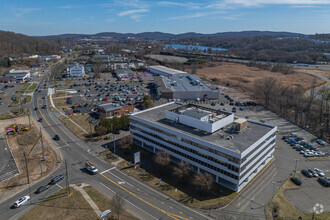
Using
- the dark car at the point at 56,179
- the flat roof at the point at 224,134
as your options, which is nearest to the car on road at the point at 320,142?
the flat roof at the point at 224,134

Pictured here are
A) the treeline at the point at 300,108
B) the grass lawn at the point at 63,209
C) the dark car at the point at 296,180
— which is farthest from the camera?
the treeline at the point at 300,108

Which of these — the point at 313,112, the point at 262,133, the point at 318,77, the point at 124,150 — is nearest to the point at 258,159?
the point at 262,133

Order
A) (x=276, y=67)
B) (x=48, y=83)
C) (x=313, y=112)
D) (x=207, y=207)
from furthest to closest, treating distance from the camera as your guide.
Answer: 1. (x=276, y=67)
2. (x=48, y=83)
3. (x=313, y=112)
4. (x=207, y=207)

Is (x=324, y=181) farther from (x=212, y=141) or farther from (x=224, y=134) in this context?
(x=212, y=141)

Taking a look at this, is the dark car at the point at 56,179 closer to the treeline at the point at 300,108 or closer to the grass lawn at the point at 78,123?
the grass lawn at the point at 78,123

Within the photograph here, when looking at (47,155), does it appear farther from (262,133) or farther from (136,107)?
(262,133)

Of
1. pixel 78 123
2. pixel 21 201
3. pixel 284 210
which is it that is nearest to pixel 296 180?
pixel 284 210
